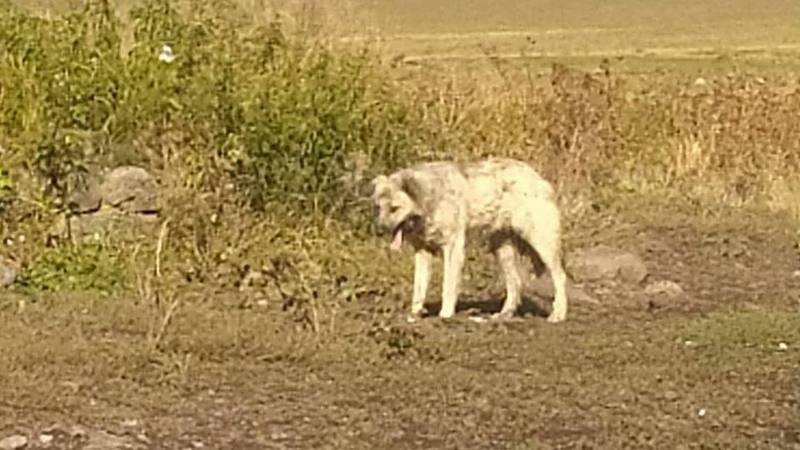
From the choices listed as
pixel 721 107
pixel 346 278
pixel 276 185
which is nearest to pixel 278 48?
pixel 276 185

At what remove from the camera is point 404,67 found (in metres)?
15.5

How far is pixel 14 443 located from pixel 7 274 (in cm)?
402

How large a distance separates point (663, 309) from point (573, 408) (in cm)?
320

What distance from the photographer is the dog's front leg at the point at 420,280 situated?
11.3m

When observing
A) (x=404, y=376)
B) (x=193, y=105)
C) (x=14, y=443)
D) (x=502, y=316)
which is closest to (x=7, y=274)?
(x=193, y=105)

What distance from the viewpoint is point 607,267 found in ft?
42.5

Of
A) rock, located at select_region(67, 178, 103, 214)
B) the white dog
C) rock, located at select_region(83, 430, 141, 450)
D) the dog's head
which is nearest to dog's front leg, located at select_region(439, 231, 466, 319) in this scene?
the white dog

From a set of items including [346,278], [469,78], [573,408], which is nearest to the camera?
[573,408]

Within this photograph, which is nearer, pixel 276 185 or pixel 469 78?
pixel 276 185

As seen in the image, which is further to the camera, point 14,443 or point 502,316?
point 502,316

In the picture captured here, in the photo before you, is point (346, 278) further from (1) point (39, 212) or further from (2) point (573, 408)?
(2) point (573, 408)

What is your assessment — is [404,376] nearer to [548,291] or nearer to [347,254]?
[548,291]

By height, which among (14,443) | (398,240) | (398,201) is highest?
(398,201)

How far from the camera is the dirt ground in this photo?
27.2ft
